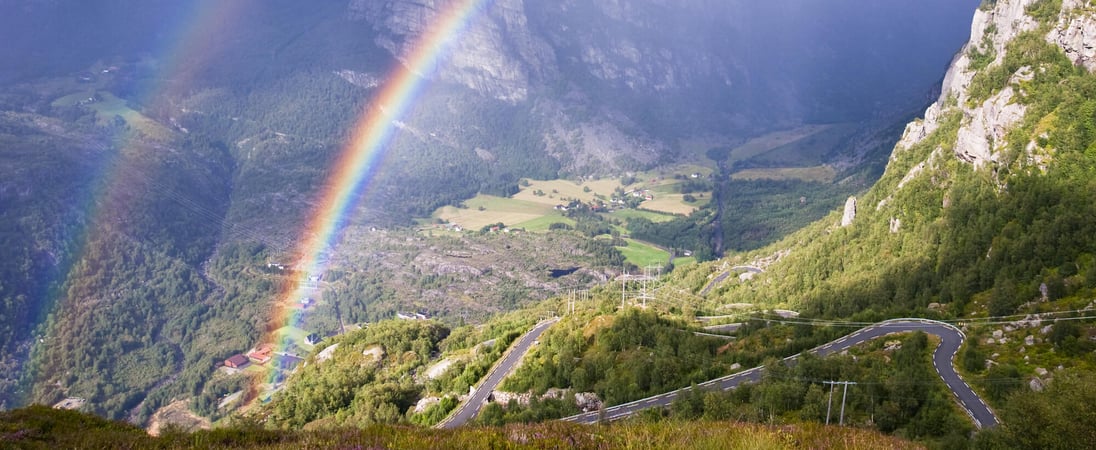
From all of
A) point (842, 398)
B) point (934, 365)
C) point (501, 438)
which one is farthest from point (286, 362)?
point (501, 438)

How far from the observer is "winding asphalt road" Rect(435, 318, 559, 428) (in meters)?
44.5

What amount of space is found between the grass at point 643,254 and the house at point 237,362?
74.8m

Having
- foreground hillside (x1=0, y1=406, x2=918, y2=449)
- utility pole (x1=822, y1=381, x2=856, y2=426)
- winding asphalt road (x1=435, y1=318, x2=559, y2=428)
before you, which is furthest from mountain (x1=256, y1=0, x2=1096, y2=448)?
foreground hillside (x1=0, y1=406, x2=918, y2=449)

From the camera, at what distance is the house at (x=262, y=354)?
94.4 m

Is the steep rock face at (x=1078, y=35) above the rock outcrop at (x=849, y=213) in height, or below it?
above

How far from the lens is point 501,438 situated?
11.7 metres

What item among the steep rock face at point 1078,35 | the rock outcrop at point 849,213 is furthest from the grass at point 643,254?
the steep rock face at point 1078,35

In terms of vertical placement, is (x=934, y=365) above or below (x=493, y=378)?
above

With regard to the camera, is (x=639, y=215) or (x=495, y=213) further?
(x=495, y=213)

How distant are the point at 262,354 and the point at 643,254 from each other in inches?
3093

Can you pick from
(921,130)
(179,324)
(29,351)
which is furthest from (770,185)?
(29,351)

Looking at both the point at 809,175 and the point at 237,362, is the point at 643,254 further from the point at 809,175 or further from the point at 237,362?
the point at 237,362

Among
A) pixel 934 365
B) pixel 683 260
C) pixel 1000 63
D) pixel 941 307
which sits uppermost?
pixel 1000 63

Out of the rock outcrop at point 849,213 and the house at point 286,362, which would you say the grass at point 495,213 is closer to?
the house at point 286,362
